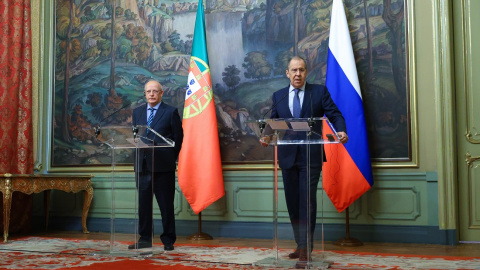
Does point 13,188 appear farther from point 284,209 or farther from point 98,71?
point 284,209

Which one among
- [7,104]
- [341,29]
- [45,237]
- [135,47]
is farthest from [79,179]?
[341,29]

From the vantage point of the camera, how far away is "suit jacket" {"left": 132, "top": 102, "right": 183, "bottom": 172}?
479 cm

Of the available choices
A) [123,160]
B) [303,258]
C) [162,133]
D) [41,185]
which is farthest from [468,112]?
[41,185]

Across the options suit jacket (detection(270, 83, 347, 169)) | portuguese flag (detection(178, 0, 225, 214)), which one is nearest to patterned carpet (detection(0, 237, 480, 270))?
portuguese flag (detection(178, 0, 225, 214))

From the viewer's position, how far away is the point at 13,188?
20.9 feet

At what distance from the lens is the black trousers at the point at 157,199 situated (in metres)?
4.71

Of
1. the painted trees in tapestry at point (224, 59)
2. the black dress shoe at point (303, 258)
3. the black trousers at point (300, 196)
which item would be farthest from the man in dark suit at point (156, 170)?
the black dress shoe at point (303, 258)

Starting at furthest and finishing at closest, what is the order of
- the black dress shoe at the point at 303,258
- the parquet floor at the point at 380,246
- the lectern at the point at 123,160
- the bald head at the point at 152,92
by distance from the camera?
the bald head at the point at 152,92, the parquet floor at the point at 380,246, the lectern at the point at 123,160, the black dress shoe at the point at 303,258

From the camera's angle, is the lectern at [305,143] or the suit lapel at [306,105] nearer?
the lectern at [305,143]

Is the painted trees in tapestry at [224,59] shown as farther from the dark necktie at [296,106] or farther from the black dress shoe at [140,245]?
the black dress shoe at [140,245]

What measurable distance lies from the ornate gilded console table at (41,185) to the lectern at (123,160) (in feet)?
6.89

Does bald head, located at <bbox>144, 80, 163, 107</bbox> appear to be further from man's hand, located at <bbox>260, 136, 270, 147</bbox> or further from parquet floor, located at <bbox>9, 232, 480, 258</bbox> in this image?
man's hand, located at <bbox>260, 136, 270, 147</bbox>

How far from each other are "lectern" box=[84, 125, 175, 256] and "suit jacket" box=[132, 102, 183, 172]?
0.13 feet

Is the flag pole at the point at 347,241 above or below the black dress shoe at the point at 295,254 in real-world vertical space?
below
